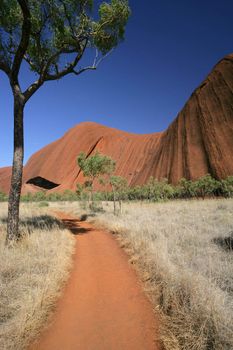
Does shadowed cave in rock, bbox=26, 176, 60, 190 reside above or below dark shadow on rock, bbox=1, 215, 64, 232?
above

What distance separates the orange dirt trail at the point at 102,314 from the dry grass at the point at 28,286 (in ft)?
0.62

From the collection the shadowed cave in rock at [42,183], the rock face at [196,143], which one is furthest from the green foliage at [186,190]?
the shadowed cave in rock at [42,183]

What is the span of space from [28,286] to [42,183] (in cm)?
8128

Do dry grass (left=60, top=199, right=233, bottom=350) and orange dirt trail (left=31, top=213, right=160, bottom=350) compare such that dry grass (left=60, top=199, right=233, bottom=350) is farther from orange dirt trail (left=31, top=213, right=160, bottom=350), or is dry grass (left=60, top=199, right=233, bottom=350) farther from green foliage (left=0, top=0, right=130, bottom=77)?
green foliage (left=0, top=0, right=130, bottom=77)

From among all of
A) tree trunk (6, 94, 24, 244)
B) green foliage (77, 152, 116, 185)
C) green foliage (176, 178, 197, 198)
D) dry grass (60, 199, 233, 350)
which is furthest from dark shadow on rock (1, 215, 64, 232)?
green foliage (176, 178, 197, 198)

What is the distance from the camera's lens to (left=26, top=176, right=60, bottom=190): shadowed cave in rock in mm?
78875

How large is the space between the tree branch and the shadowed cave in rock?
7120 cm

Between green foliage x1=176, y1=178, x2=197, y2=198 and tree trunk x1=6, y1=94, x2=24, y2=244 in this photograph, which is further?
green foliage x1=176, y1=178, x2=197, y2=198

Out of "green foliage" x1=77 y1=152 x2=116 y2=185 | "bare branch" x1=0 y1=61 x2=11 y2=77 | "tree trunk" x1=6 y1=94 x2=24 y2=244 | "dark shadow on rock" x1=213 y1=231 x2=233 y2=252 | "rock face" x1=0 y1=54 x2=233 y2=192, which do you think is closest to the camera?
"dark shadow on rock" x1=213 y1=231 x2=233 y2=252

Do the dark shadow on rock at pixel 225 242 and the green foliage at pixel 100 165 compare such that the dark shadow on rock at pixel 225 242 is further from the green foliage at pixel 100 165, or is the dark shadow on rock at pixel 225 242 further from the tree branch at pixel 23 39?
the green foliage at pixel 100 165

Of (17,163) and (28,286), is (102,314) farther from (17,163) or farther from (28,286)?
(17,163)

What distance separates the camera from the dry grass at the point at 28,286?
10.1 ft

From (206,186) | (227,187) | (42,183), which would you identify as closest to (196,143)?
(206,186)

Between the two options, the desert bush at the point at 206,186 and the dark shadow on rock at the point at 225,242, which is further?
the desert bush at the point at 206,186
